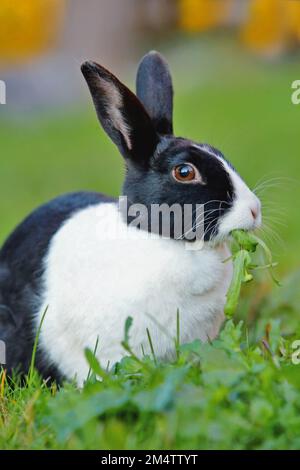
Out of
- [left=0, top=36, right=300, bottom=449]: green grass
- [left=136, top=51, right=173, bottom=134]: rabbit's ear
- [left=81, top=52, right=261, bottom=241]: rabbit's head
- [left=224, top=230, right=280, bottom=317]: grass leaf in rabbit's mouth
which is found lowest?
[left=0, top=36, right=300, bottom=449]: green grass

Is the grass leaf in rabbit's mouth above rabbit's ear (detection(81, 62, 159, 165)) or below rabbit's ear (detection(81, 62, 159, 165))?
below

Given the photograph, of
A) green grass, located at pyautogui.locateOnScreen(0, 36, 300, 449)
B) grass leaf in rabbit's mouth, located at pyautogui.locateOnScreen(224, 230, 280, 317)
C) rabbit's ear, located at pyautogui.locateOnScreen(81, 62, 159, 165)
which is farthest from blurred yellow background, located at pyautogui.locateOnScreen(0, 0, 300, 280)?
rabbit's ear, located at pyautogui.locateOnScreen(81, 62, 159, 165)

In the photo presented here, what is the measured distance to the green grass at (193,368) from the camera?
96.0 inches

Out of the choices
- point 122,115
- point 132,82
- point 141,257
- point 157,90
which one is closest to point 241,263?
point 141,257

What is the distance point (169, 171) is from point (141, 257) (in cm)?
32

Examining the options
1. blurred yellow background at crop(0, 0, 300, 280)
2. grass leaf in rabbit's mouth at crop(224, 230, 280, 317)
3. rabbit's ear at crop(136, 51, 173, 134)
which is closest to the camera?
grass leaf in rabbit's mouth at crop(224, 230, 280, 317)

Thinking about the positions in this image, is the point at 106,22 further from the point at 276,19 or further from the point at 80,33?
the point at 276,19

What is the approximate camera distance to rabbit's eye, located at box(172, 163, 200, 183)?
3131mm

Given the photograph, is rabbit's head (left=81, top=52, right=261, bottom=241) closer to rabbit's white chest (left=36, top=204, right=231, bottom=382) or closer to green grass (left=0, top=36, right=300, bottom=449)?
rabbit's white chest (left=36, top=204, right=231, bottom=382)

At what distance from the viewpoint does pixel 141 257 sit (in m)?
3.18

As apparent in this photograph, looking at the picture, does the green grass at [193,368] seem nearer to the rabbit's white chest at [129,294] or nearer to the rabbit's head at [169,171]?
the rabbit's white chest at [129,294]

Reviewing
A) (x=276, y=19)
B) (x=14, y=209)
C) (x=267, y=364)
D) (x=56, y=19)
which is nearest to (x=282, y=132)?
(x=14, y=209)

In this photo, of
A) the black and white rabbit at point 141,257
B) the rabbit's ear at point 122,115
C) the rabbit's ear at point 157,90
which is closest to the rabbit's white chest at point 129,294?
the black and white rabbit at point 141,257

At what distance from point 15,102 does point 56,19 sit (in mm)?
5048
